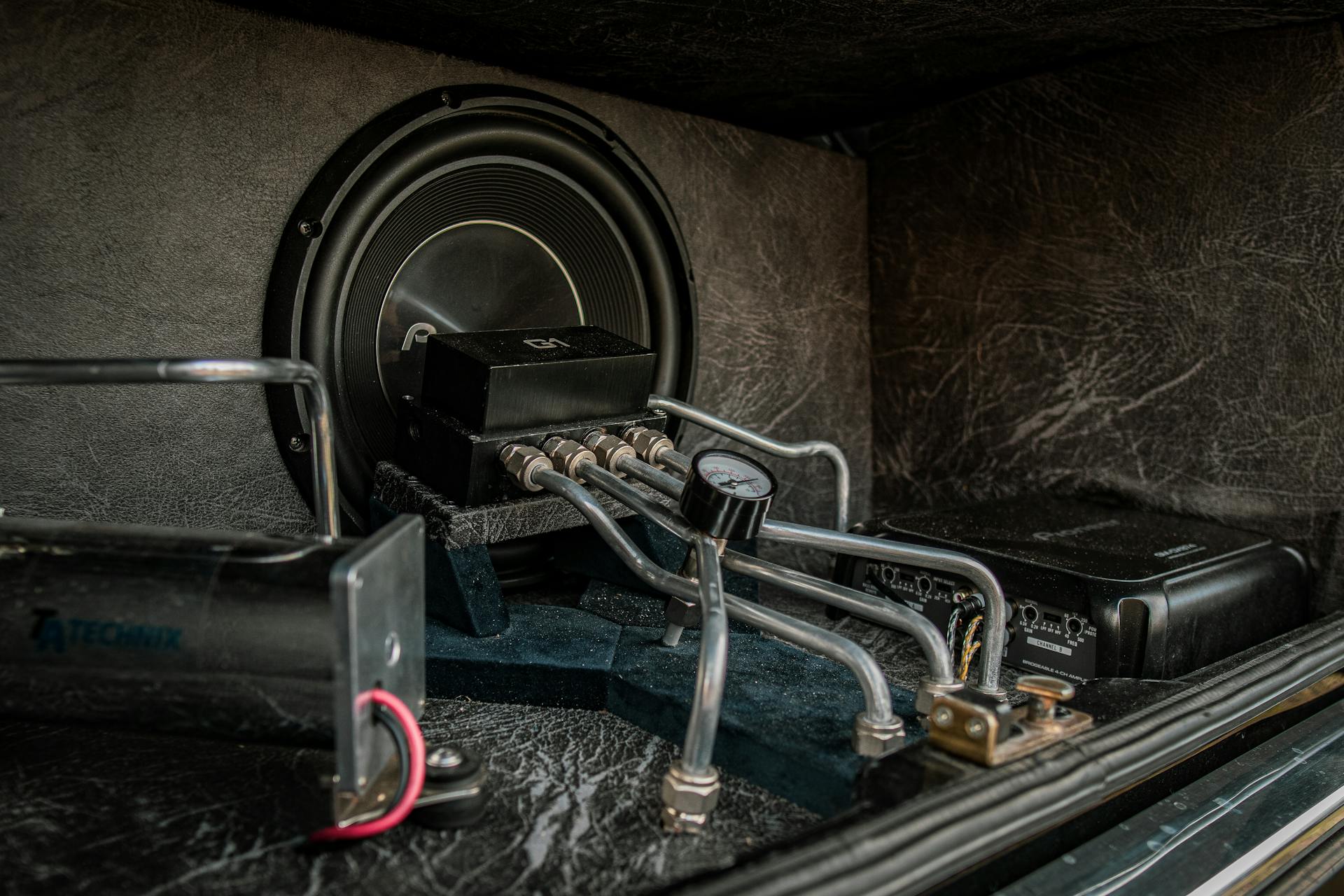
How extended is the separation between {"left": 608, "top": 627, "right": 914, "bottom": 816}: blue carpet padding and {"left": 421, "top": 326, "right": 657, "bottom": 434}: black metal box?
23cm

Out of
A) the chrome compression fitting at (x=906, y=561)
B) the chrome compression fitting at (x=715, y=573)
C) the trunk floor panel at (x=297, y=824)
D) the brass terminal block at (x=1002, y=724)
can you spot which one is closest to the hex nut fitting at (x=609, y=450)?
the chrome compression fitting at (x=715, y=573)

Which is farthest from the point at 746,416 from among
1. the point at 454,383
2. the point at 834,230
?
the point at 454,383

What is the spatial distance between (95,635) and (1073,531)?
3.23 feet

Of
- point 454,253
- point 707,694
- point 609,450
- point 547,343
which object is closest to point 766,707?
point 707,694

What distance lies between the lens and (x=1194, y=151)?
1.26m

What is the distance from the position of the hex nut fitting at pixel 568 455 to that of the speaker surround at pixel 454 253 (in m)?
0.27

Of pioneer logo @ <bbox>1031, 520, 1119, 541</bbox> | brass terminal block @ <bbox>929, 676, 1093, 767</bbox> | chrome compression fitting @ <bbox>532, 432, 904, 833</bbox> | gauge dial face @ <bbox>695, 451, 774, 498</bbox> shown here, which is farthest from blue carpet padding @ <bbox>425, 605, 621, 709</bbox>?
pioneer logo @ <bbox>1031, 520, 1119, 541</bbox>

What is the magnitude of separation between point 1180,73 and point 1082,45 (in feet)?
0.44

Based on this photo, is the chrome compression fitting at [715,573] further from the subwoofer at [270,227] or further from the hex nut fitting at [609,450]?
the subwoofer at [270,227]

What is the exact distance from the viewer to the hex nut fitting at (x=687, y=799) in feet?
2.18

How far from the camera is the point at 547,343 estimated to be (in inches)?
40.9

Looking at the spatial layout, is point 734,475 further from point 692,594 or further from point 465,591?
point 465,591

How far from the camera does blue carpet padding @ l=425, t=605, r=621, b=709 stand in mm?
885

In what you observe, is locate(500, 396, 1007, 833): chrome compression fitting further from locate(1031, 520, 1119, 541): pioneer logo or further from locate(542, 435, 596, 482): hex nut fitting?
locate(1031, 520, 1119, 541): pioneer logo
